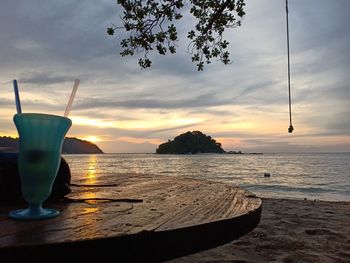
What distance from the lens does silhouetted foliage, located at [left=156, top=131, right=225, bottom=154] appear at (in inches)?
5881

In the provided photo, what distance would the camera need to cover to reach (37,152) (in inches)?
39.9

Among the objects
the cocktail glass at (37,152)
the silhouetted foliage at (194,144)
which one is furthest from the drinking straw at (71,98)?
the silhouetted foliage at (194,144)

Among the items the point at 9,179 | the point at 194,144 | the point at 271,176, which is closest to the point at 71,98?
the point at 9,179

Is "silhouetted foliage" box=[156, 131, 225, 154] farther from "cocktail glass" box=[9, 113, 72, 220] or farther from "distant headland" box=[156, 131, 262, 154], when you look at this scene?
"cocktail glass" box=[9, 113, 72, 220]

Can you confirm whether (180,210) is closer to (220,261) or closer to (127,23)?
(220,261)

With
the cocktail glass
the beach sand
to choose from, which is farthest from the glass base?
the beach sand

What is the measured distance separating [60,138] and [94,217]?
0.29 metres

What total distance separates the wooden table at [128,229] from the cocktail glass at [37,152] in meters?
0.11

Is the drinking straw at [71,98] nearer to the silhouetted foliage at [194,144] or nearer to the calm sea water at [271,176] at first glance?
the calm sea water at [271,176]

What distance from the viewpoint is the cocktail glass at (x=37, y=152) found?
3.33ft

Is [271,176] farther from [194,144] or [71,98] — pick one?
[194,144]

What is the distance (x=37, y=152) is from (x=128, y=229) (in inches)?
14.7

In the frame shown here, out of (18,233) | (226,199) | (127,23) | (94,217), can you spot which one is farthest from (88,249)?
(127,23)

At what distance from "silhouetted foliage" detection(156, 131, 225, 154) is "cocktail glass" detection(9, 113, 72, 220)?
476ft
